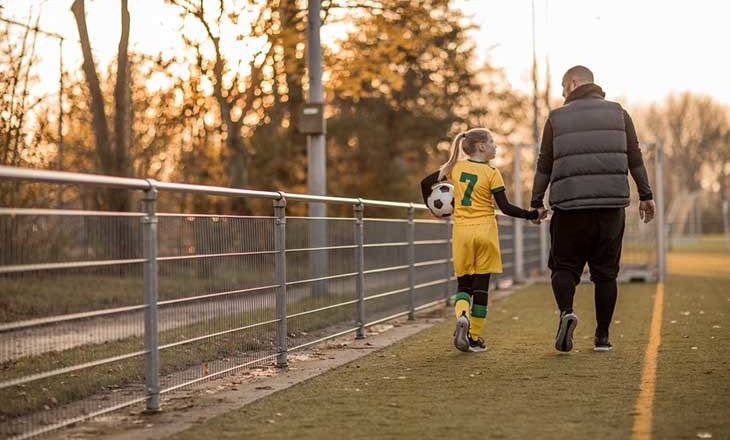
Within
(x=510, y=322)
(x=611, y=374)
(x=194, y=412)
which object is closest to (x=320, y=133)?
(x=510, y=322)

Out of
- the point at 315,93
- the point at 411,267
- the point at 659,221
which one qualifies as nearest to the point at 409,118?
the point at 659,221

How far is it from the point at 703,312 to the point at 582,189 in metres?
5.33

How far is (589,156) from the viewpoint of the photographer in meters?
9.23

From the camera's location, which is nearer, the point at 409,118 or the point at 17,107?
the point at 17,107

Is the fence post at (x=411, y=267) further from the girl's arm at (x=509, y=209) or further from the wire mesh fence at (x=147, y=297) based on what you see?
the girl's arm at (x=509, y=209)

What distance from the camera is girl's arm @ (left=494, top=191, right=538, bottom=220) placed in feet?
31.2

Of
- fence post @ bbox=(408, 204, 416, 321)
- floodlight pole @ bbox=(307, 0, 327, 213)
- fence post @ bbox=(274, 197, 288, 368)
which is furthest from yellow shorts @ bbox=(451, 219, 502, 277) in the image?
floodlight pole @ bbox=(307, 0, 327, 213)

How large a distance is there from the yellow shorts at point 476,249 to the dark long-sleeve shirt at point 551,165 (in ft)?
1.53

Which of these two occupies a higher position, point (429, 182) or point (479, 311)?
point (429, 182)

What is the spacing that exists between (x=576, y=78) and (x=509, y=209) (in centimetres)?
114

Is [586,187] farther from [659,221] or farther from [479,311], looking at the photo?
[659,221]

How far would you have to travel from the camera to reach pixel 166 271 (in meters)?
7.34

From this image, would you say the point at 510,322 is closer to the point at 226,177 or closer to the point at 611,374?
the point at 611,374

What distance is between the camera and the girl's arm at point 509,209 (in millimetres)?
9523
